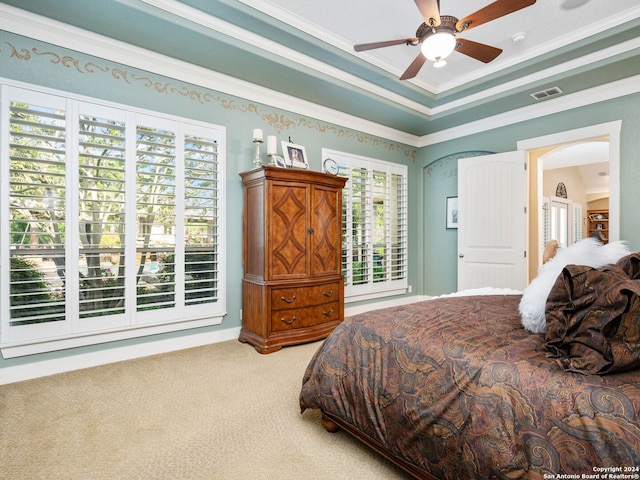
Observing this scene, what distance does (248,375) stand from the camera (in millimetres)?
2600

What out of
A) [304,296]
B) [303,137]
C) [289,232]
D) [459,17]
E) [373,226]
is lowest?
[304,296]

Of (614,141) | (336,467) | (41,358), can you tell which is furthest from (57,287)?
(614,141)

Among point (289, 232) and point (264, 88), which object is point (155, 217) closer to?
point (289, 232)

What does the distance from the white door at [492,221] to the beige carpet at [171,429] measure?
9.46ft

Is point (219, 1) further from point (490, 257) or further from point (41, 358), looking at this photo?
point (490, 257)

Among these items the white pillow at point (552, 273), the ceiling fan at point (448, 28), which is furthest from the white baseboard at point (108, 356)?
the ceiling fan at point (448, 28)

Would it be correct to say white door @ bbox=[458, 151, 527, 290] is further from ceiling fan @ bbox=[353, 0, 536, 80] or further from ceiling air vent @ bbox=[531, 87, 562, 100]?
ceiling fan @ bbox=[353, 0, 536, 80]

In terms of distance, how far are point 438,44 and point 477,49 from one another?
0.40 meters

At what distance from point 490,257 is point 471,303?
8.53ft

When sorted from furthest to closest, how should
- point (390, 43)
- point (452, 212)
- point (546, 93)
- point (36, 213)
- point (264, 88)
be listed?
point (452, 212) < point (546, 93) < point (264, 88) < point (36, 213) < point (390, 43)

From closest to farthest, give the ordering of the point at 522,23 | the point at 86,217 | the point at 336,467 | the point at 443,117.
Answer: the point at 336,467 < the point at 86,217 < the point at 522,23 < the point at 443,117

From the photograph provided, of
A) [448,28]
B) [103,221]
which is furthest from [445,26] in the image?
[103,221]

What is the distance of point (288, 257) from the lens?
3.28 meters

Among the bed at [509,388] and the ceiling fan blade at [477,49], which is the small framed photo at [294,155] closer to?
the ceiling fan blade at [477,49]
